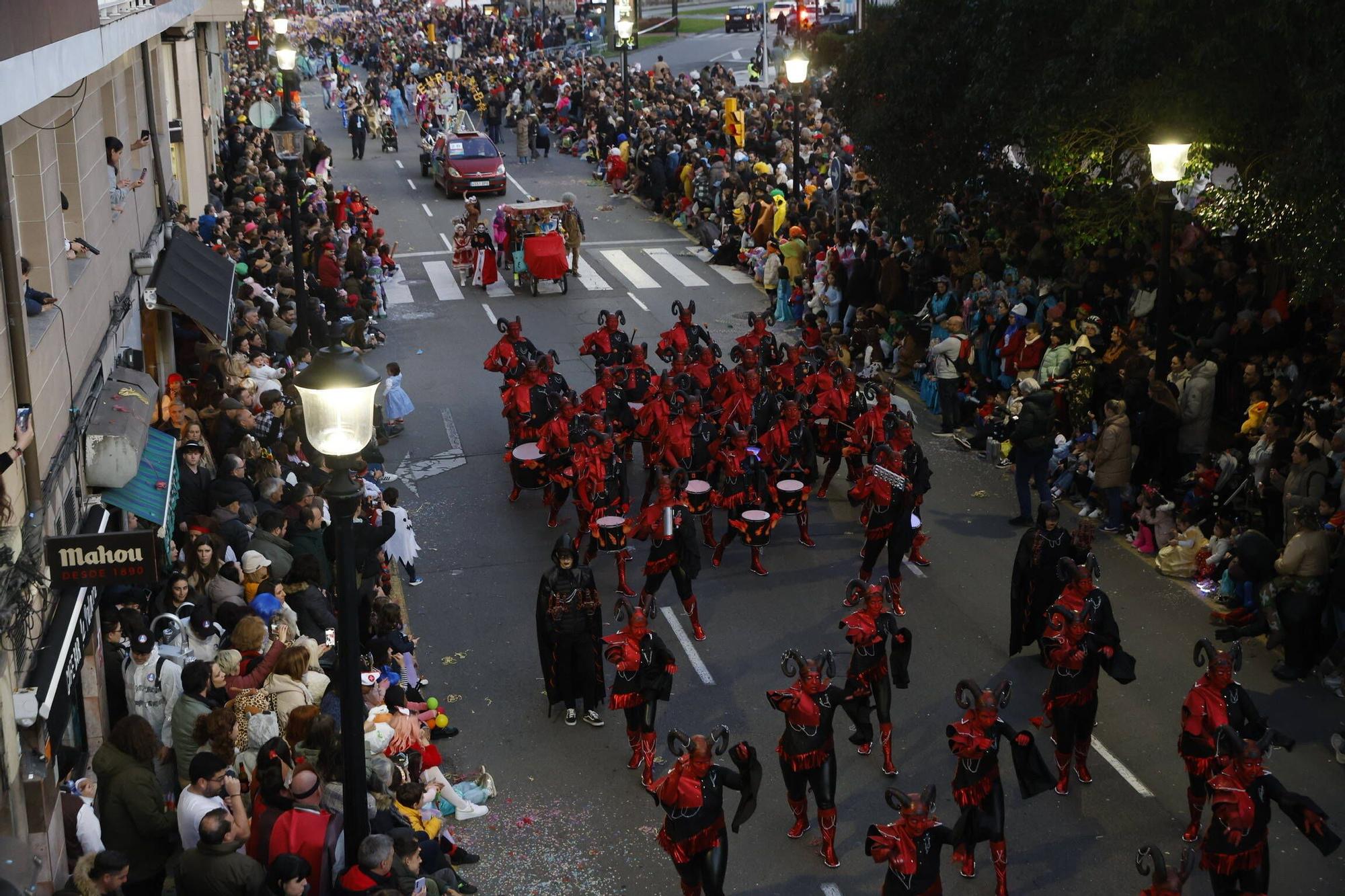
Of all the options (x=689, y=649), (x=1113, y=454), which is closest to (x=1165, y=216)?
(x=1113, y=454)

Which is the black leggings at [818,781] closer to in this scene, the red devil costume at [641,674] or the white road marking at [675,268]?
the red devil costume at [641,674]

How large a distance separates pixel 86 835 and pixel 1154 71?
12569 mm

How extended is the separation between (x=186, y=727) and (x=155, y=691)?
1.57 ft

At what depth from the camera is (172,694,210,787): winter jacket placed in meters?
9.75

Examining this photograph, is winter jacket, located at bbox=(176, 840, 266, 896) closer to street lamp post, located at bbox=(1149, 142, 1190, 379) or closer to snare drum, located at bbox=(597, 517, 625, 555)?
snare drum, located at bbox=(597, 517, 625, 555)

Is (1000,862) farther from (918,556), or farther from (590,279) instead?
(590,279)

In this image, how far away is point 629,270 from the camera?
29562mm

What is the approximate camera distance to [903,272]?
74.9 feet

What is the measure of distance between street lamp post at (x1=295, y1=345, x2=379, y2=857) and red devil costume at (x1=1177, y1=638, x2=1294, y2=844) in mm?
5431

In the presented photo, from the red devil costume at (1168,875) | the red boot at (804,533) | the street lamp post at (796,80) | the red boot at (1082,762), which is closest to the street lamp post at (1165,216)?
the red boot at (804,533)

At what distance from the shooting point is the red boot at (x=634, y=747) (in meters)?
11.6

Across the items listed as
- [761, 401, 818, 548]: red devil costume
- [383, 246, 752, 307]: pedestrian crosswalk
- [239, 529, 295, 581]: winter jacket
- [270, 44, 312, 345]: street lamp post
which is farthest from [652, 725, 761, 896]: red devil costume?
[383, 246, 752, 307]: pedestrian crosswalk

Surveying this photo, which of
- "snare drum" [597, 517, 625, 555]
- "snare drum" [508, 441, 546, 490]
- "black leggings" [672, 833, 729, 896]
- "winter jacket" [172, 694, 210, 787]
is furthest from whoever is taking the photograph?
"snare drum" [508, 441, 546, 490]

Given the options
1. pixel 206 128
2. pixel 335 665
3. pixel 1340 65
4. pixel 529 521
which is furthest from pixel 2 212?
pixel 206 128
